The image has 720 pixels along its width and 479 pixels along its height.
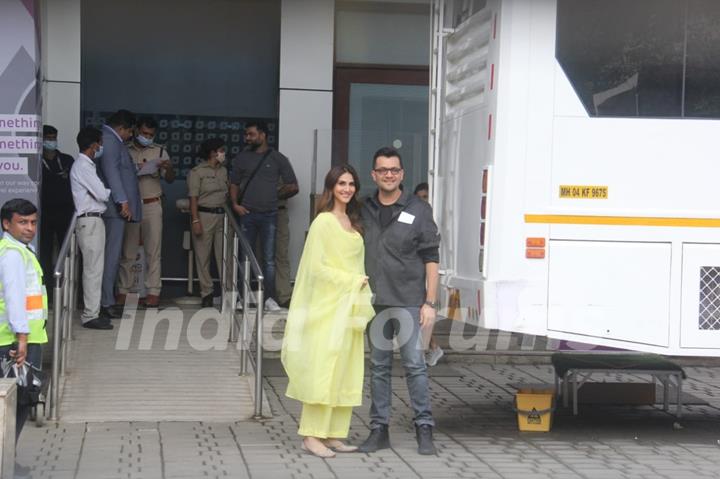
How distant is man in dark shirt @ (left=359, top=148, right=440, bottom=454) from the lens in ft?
27.1

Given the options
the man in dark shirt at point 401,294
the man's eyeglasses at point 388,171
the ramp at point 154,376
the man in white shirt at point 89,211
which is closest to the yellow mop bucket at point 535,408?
the man in dark shirt at point 401,294

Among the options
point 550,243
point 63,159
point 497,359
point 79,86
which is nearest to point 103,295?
point 63,159

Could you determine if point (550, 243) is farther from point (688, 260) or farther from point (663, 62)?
point (663, 62)

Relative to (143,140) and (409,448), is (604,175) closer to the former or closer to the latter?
(409,448)

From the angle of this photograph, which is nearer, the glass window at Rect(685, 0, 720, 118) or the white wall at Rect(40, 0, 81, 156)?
the glass window at Rect(685, 0, 720, 118)

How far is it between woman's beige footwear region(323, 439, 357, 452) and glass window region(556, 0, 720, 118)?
292 centimetres

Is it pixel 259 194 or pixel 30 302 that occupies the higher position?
pixel 259 194

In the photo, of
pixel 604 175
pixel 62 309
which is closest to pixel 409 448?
pixel 604 175

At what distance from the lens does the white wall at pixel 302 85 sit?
13.7 m

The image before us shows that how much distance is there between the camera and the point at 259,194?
12672mm

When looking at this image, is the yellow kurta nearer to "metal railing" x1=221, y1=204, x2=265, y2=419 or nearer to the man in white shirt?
"metal railing" x1=221, y1=204, x2=265, y2=419

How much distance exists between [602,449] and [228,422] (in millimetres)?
2868

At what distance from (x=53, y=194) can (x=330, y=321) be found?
5.21 m

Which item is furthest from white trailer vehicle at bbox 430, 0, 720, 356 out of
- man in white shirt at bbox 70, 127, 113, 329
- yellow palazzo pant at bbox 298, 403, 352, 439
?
man in white shirt at bbox 70, 127, 113, 329
